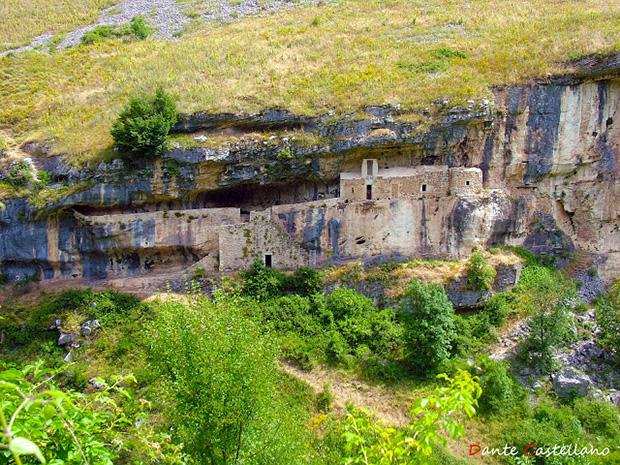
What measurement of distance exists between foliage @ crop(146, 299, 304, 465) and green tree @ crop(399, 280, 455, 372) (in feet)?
26.3

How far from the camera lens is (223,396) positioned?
1332 centimetres

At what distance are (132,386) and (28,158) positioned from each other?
14629mm

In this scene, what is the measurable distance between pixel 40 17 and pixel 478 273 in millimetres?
52781

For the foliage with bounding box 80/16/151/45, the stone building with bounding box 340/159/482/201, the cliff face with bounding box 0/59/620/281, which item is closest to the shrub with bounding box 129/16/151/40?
the foliage with bounding box 80/16/151/45

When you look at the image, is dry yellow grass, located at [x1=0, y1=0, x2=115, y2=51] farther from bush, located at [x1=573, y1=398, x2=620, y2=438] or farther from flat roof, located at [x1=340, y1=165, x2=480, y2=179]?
bush, located at [x1=573, y1=398, x2=620, y2=438]

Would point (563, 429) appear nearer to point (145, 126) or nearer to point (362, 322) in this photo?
point (362, 322)

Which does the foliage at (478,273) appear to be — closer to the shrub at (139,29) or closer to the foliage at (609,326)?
the foliage at (609,326)

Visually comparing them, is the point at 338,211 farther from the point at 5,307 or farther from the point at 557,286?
the point at 5,307

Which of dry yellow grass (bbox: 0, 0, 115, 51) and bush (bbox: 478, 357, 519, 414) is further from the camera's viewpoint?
dry yellow grass (bbox: 0, 0, 115, 51)

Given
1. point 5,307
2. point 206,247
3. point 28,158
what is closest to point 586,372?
point 206,247

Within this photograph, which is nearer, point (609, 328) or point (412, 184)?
point (609, 328)

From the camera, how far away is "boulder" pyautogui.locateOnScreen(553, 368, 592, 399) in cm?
2056

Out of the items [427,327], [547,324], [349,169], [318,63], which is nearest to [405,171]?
[349,169]

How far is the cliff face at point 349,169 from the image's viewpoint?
1018 inches
